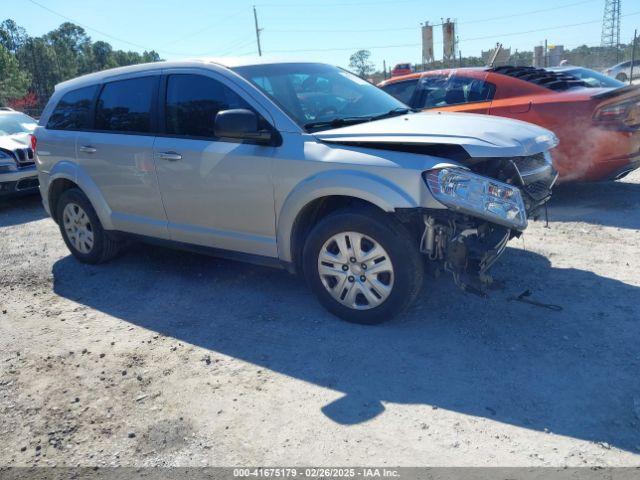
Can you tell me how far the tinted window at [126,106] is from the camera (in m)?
4.85

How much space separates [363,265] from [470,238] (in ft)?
2.37

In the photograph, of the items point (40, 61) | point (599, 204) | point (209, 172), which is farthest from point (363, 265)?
point (40, 61)

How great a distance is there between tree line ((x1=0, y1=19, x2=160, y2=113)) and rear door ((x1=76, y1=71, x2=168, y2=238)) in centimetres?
1982

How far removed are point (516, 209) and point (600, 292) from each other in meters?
1.22

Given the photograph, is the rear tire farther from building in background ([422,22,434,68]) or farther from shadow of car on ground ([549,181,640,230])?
building in background ([422,22,434,68])

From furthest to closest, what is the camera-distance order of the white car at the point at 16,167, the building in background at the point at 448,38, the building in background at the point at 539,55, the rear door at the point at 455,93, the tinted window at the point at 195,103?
the building in background at the point at 539,55 → the building in background at the point at 448,38 → the white car at the point at 16,167 → the rear door at the point at 455,93 → the tinted window at the point at 195,103

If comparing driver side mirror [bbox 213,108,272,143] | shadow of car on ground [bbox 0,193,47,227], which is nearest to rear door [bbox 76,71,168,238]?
driver side mirror [bbox 213,108,272,143]

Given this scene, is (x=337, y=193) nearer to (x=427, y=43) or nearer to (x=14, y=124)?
(x=14, y=124)

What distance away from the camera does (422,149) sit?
3604mm

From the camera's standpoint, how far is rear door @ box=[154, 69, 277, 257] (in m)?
4.15

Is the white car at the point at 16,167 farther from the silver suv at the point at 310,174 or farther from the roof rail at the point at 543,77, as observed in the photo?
the roof rail at the point at 543,77

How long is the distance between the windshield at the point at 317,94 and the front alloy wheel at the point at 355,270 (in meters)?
0.90

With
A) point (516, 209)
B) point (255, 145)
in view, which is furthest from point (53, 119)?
point (516, 209)

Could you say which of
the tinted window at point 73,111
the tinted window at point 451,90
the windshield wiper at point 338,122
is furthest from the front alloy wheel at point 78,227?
the tinted window at point 451,90
